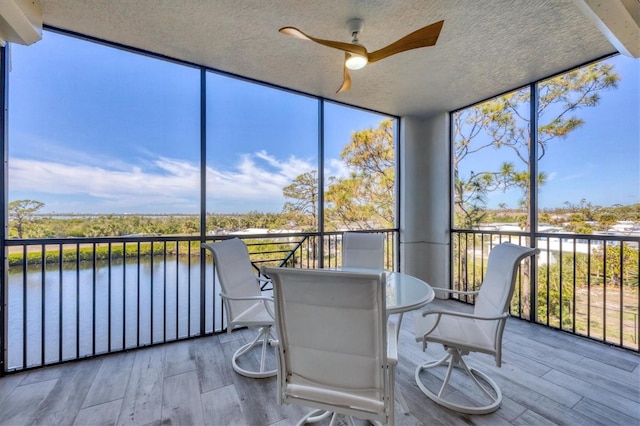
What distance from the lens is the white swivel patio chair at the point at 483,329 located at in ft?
5.01

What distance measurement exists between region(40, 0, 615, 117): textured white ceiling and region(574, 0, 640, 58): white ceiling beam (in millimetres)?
184

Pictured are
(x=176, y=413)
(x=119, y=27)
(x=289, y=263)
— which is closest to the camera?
(x=176, y=413)

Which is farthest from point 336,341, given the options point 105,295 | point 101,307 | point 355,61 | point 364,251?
point 101,307

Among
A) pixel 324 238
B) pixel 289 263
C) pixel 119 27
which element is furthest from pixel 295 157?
Answer: pixel 119 27

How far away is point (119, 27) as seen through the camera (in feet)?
6.90

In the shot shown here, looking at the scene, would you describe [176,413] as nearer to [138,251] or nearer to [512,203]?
[138,251]

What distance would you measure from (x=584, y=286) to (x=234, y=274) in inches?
135

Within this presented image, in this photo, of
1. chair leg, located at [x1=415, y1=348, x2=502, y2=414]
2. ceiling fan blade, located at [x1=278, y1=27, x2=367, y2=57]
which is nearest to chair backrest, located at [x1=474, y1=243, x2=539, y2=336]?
chair leg, located at [x1=415, y1=348, x2=502, y2=414]

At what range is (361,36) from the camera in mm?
2172

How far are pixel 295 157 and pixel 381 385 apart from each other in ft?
8.88

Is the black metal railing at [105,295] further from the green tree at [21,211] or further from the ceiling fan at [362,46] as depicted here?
the ceiling fan at [362,46]

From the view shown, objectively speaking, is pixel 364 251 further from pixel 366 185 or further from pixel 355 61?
pixel 355 61

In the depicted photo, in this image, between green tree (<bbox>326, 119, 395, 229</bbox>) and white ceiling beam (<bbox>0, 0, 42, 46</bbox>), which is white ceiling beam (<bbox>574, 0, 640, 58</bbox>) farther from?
white ceiling beam (<bbox>0, 0, 42, 46</bbox>)

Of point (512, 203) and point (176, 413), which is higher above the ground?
point (512, 203)
